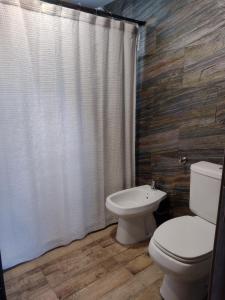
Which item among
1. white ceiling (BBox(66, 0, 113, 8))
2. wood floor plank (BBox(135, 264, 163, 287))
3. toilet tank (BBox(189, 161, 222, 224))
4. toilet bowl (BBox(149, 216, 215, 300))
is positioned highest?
white ceiling (BBox(66, 0, 113, 8))

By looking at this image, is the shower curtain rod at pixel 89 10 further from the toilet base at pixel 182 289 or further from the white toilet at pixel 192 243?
the toilet base at pixel 182 289

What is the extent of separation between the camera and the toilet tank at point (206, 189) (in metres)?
A: 1.46

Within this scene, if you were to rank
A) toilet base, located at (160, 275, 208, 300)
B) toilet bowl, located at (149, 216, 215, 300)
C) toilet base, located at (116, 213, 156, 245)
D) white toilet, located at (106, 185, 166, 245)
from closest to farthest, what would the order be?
toilet bowl, located at (149, 216, 215, 300) < toilet base, located at (160, 275, 208, 300) < white toilet, located at (106, 185, 166, 245) < toilet base, located at (116, 213, 156, 245)

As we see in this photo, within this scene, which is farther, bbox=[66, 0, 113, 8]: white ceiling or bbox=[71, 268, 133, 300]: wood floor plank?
bbox=[66, 0, 113, 8]: white ceiling

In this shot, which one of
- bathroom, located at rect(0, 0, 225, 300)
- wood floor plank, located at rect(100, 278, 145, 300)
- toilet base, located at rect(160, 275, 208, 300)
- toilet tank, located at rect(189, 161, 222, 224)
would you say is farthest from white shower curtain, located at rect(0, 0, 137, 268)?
toilet base, located at rect(160, 275, 208, 300)

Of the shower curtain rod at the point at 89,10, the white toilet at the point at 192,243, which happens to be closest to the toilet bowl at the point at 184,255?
the white toilet at the point at 192,243

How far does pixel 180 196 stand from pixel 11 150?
1.47m

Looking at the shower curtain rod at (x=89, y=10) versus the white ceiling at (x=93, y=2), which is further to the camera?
the white ceiling at (x=93, y=2)

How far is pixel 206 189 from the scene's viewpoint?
152cm

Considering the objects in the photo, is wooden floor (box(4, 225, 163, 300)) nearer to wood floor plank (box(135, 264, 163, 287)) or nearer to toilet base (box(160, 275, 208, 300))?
wood floor plank (box(135, 264, 163, 287))

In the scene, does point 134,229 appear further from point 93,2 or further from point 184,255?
point 93,2

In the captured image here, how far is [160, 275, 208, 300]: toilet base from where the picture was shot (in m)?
1.37

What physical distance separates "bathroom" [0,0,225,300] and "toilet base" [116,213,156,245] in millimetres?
10

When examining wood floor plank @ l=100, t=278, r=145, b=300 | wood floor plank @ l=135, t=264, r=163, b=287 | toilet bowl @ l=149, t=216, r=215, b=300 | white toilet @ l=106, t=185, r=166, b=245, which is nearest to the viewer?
toilet bowl @ l=149, t=216, r=215, b=300
